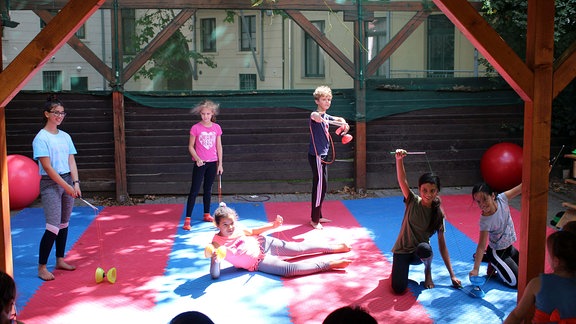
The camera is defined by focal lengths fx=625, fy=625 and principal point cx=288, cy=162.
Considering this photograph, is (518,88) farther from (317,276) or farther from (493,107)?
(493,107)

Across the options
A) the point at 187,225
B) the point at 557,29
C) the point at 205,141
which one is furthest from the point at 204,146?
the point at 557,29

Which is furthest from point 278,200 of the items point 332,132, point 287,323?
point 287,323

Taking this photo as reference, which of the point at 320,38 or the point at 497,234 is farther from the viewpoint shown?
the point at 320,38

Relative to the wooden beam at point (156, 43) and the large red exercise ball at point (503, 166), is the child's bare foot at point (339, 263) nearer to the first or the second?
the large red exercise ball at point (503, 166)

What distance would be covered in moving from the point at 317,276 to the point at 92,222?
3.75m

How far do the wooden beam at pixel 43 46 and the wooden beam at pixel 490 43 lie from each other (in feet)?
8.08

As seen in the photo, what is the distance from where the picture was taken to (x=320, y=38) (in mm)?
9930

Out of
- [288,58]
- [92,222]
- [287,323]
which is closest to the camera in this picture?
[287,323]

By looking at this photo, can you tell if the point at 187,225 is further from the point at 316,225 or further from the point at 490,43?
the point at 490,43

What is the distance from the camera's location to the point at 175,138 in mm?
9906

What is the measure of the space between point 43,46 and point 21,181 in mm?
4923

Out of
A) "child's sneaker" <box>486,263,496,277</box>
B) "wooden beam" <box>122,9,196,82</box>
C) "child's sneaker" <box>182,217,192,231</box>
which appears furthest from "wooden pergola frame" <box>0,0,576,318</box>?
"wooden beam" <box>122,9,196,82</box>

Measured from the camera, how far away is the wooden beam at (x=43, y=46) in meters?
4.32

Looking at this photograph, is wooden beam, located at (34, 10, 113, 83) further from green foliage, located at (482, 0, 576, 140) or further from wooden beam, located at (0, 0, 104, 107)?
green foliage, located at (482, 0, 576, 140)
